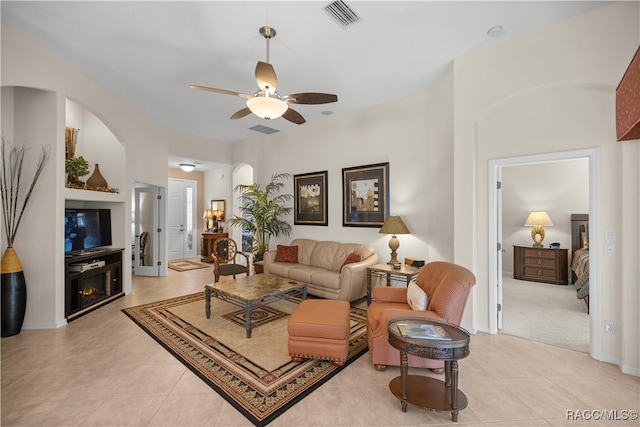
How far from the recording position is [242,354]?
2881 mm

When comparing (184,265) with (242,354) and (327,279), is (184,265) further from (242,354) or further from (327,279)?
(242,354)

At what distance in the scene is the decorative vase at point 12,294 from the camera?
318 centimetres

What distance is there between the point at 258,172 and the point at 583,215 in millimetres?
7081

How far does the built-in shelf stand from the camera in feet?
12.4

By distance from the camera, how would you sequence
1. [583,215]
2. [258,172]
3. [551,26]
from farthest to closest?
[258,172] → [583,215] → [551,26]

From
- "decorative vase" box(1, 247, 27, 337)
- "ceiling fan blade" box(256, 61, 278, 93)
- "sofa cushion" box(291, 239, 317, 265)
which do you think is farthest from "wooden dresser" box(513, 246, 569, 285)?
"decorative vase" box(1, 247, 27, 337)

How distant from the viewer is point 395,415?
79.8 inches

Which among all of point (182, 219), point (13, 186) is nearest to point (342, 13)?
point (13, 186)

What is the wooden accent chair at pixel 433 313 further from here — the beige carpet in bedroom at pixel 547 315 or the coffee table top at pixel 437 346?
the beige carpet in bedroom at pixel 547 315

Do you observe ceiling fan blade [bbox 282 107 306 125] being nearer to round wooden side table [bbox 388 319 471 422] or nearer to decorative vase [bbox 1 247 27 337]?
round wooden side table [bbox 388 319 471 422]

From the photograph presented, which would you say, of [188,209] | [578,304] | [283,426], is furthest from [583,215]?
[188,209]

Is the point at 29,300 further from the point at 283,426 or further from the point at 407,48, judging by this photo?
the point at 407,48

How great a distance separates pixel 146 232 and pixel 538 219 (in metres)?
8.62

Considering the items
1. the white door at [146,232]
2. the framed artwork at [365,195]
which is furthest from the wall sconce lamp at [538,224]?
the white door at [146,232]
